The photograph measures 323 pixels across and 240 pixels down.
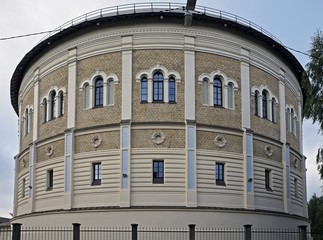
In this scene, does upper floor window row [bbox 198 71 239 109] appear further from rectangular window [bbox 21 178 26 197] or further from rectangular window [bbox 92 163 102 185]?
rectangular window [bbox 21 178 26 197]

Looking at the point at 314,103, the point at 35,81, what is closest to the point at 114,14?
the point at 35,81

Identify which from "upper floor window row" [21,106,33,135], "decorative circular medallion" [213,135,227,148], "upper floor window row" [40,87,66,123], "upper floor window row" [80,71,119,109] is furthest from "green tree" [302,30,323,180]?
"upper floor window row" [21,106,33,135]

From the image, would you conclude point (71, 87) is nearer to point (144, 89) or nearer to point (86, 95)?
point (86, 95)

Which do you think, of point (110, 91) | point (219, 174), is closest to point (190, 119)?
point (219, 174)

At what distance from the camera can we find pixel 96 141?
31.0 m

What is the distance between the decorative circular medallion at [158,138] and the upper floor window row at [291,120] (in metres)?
10.6

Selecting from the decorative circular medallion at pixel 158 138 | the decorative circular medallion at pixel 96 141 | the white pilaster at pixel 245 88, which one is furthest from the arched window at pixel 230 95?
the decorative circular medallion at pixel 96 141

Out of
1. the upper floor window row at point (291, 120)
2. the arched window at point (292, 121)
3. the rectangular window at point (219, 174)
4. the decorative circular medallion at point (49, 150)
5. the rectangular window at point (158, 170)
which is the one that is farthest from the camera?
the arched window at point (292, 121)

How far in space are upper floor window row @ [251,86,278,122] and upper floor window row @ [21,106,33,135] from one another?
48.1 feet

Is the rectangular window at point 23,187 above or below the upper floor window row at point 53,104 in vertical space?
below

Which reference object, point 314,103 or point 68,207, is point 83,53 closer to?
point 68,207

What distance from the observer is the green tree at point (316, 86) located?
24375 mm

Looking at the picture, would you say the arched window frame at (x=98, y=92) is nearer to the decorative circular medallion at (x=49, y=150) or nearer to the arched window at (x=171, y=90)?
the arched window at (x=171, y=90)

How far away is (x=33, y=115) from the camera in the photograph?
118 ft
